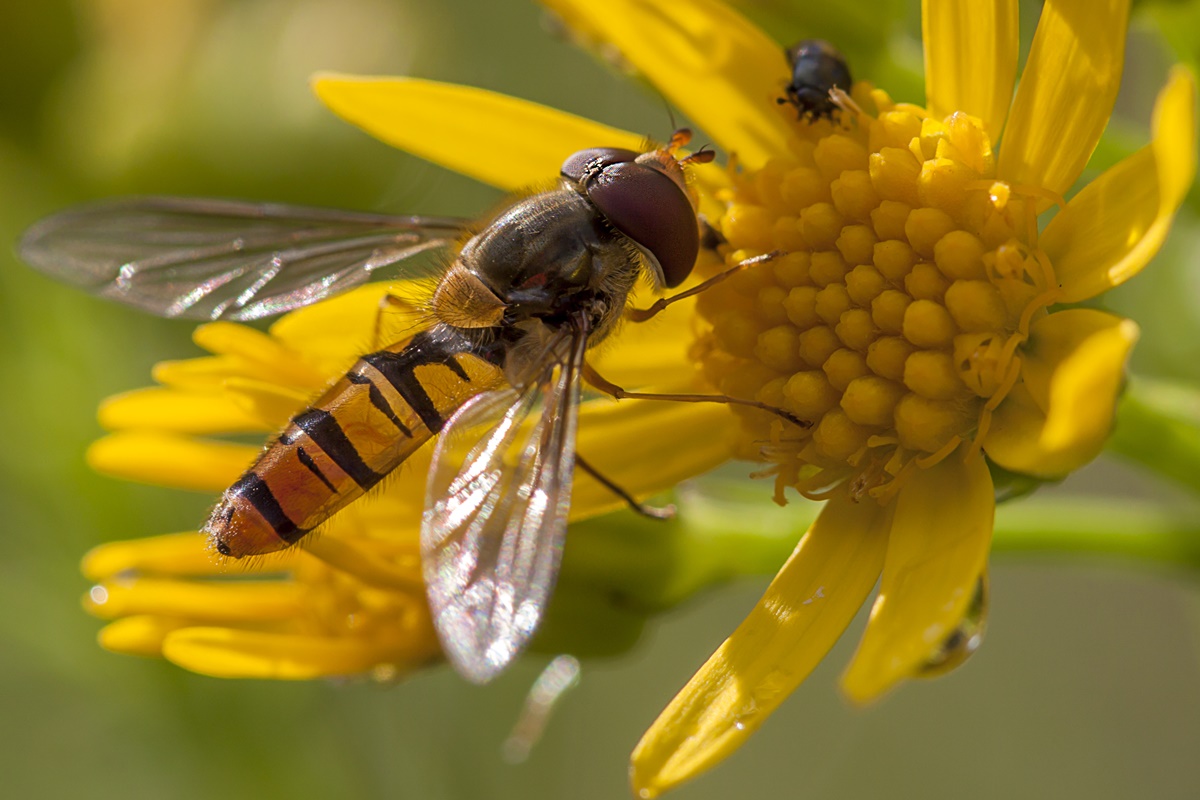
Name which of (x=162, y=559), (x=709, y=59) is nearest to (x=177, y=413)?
(x=162, y=559)

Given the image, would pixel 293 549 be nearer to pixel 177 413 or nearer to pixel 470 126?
pixel 177 413

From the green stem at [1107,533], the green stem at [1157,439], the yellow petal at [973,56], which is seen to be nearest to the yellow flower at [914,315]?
the yellow petal at [973,56]

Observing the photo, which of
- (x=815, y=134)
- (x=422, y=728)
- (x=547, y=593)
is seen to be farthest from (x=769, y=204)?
(x=422, y=728)

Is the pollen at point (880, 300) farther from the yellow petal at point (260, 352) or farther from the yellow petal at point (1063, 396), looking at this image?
the yellow petal at point (260, 352)

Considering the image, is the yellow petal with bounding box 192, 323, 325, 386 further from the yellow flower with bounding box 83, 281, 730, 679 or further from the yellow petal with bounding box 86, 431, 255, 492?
the yellow petal with bounding box 86, 431, 255, 492

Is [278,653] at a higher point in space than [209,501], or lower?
higher

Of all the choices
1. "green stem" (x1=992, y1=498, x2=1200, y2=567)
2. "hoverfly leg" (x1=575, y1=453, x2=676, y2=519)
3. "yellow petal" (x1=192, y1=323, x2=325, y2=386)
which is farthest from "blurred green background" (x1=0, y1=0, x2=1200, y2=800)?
"yellow petal" (x1=192, y1=323, x2=325, y2=386)

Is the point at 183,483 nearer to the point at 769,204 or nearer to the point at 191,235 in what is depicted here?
the point at 191,235
